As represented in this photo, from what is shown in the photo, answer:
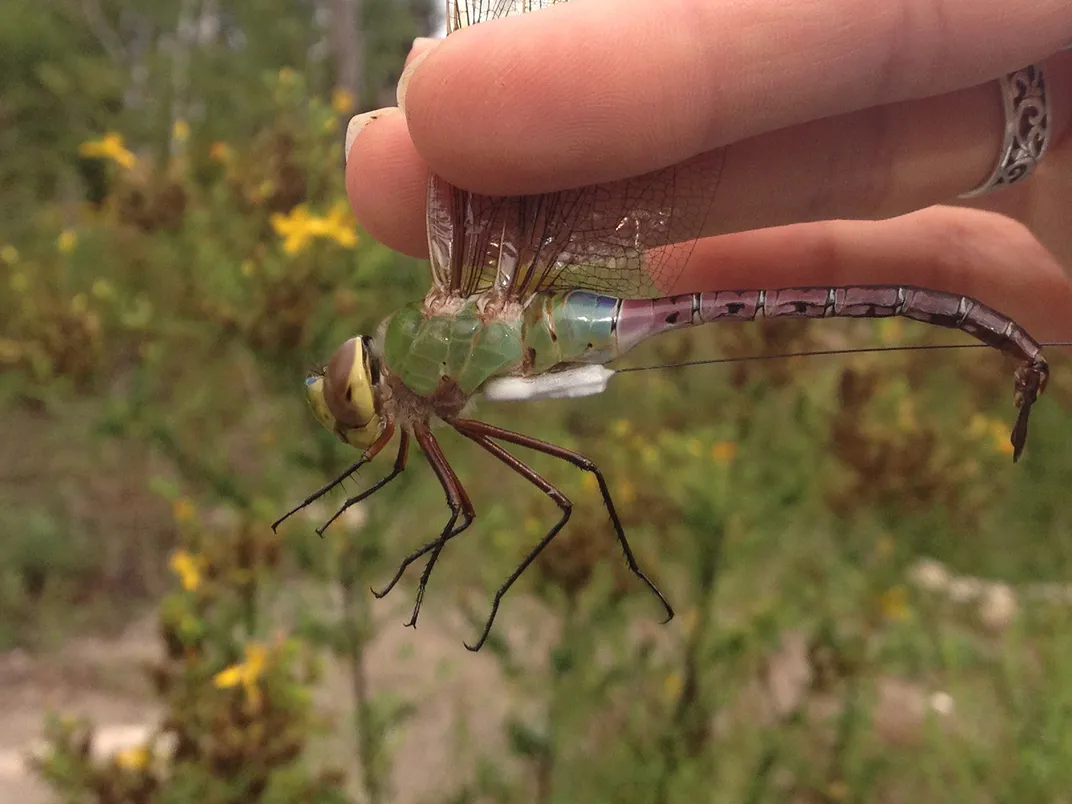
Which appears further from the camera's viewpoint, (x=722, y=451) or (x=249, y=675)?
(x=722, y=451)

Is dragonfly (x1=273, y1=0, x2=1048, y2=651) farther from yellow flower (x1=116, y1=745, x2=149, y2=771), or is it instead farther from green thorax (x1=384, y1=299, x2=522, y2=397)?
yellow flower (x1=116, y1=745, x2=149, y2=771)

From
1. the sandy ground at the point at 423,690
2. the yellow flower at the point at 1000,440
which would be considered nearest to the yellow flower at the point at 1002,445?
the yellow flower at the point at 1000,440

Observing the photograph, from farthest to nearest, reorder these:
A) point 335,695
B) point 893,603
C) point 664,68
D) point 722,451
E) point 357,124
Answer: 1. point 335,695
2. point 893,603
3. point 722,451
4. point 357,124
5. point 664,68

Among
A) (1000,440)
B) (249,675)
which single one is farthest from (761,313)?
(1000,440)

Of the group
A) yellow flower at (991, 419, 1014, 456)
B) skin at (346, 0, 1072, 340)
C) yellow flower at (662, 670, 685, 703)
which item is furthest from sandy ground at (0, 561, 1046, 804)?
skin at (346, 0, 1072, 340)

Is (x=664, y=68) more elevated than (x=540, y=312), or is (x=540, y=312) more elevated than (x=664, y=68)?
(x=664, y=68)

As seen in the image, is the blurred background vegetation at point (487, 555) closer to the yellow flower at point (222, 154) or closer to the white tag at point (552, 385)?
the yellow flower at point (222, 154)

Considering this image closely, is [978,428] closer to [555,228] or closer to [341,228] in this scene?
[555,228]

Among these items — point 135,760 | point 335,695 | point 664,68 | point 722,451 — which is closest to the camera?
point 664,68
